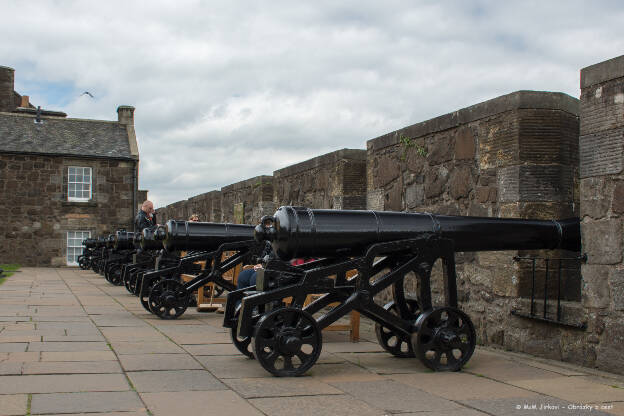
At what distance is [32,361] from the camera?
5.05 meters

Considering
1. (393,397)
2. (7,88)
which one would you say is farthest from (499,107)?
(7,88)

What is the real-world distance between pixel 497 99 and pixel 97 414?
434 centimetres

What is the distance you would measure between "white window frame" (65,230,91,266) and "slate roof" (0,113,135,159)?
2.93 m

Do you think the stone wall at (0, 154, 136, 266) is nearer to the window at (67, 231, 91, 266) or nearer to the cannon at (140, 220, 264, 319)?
the window at (67, 231, 91, 266)

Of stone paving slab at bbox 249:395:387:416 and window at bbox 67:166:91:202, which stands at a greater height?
window at bbox 67:166:91:202

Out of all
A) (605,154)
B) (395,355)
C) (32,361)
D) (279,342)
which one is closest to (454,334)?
(395,355)

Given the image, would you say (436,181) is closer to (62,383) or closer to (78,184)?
(62,383)

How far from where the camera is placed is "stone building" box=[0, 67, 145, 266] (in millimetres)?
25984

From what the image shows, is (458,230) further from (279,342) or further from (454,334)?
(279,342)

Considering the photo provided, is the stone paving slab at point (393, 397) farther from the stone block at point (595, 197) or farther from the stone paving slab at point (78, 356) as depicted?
the stone block at point (595, 197)

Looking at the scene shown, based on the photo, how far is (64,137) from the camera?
28.3 metres

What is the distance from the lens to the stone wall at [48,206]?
2594cm

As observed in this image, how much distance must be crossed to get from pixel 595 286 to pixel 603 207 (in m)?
0.57

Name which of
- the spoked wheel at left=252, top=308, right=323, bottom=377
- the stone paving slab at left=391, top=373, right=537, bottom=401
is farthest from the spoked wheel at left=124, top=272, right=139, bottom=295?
the stone paving slab at left=391, top=373, right=537, bottom=401
